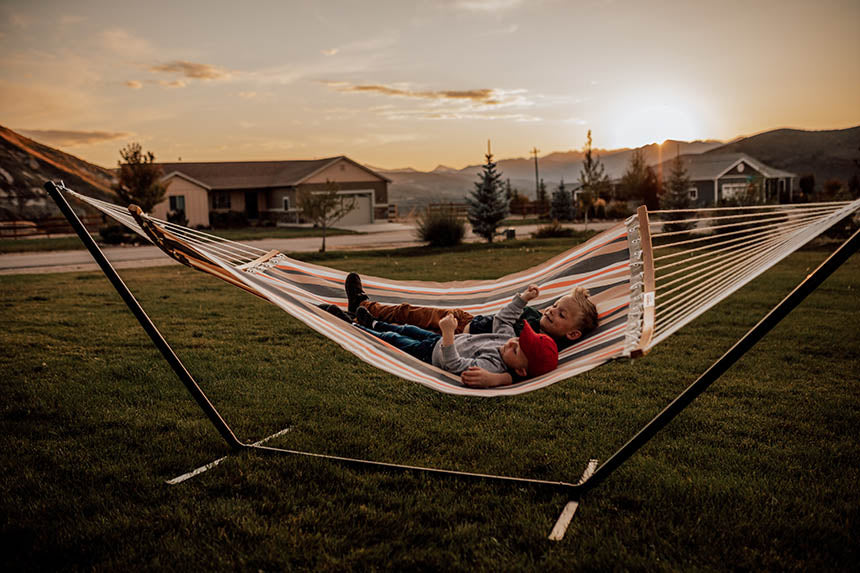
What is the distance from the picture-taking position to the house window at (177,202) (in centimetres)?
2430

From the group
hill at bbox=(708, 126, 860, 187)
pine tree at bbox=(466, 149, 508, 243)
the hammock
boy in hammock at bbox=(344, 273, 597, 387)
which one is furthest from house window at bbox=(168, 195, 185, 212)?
hill at bbox=(708, 126, 860, 187)

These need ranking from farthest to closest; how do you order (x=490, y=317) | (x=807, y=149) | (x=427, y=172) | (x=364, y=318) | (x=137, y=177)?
(x=427, y=172) → (x=807, y=149) → (x=137, y=177) → (x=364, y=318) → (x=490, y=317)

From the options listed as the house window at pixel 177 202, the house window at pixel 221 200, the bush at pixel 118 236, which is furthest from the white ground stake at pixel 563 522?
the house window at pixel 221 200

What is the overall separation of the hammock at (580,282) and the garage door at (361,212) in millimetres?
23864

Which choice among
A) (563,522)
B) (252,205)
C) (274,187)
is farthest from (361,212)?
(563,522)

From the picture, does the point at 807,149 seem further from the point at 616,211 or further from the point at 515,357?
the point at 515,357

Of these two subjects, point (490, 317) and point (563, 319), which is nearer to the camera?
point (563, 319)

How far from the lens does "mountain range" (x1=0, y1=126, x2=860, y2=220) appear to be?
1339 inches

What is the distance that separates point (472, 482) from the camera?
7.68 feet

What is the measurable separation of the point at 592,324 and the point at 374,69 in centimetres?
1228

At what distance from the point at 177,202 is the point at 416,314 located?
24.2 m

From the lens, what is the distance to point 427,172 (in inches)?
6388

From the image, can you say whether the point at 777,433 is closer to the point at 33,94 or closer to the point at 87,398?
the point at 87,398

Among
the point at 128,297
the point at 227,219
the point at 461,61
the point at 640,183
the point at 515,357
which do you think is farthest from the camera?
the point at 640,183
